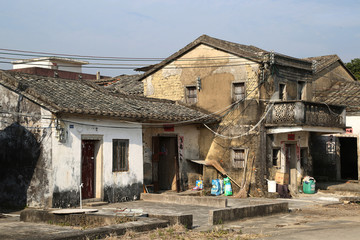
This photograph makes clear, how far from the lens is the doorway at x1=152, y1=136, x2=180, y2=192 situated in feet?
67.7

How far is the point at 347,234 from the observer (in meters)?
10.0

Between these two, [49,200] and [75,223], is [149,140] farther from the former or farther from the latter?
[75,223]

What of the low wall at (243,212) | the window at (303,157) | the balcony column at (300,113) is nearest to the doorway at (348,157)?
the window at (303,157)

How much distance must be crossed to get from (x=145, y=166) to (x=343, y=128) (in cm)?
929

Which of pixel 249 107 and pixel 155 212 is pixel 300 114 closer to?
pixel 249 107

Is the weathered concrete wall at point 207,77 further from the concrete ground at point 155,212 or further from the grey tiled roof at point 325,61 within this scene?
the grey tiled roof at point 325,61

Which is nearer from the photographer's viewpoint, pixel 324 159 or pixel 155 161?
pixel 155 161

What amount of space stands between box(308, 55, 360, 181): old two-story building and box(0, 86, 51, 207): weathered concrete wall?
1465 cm

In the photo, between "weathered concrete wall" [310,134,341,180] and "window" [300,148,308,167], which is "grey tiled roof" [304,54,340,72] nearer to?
"weathered concrete wall" [310,134,341,180]

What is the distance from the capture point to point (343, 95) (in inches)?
1015

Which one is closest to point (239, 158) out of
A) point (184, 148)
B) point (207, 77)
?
point (184, 148)

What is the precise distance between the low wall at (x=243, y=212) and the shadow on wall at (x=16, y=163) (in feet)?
20.4

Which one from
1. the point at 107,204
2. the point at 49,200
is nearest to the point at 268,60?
the point at 107,204

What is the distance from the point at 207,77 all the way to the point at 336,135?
8196mm
